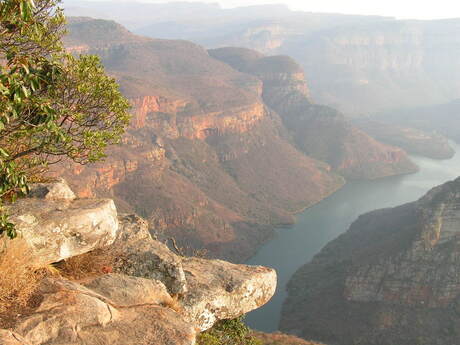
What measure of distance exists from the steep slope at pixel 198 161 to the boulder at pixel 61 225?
5260cm

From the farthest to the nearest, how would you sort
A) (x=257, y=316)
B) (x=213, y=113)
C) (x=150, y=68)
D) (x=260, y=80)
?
(x=260, y=80) < (x=150, y=68) < (x=213, y=113) < (x=257, y=316)

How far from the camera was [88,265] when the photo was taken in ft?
37.0

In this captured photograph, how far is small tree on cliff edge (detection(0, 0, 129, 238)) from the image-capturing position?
28.1 feet

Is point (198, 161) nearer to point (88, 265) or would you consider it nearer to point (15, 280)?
point (88, 265)

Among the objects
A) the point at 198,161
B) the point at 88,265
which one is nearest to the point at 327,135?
the point at 198,161

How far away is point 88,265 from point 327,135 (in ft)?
470

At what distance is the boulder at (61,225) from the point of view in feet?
31.7

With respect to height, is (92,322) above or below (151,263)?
above

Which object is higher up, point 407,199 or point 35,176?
point 35,176

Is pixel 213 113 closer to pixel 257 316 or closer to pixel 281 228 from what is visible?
pixel 281 228

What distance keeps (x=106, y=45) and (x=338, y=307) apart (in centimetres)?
13848

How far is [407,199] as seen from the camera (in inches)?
4619

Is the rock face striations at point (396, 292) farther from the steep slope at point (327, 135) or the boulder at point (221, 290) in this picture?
the steep slope at point (327, 135)

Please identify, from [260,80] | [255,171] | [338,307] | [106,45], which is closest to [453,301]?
[338,307]
